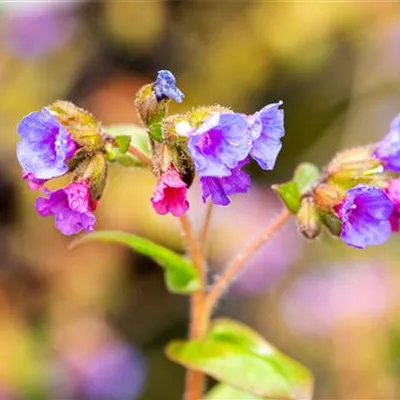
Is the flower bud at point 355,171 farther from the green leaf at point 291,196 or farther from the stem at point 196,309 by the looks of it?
the stem at point 196,309

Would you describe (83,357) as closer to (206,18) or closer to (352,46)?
(206,18)

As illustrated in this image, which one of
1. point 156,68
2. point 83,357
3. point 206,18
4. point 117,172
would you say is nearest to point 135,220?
point 117,172

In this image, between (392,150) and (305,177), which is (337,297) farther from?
(392,150)

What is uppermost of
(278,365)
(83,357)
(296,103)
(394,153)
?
(296,103)

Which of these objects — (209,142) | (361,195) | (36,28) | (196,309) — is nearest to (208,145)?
(209,142)

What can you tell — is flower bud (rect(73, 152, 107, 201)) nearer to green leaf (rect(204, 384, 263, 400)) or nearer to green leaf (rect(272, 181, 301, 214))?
green leaf (rect(272, 181, 301, 214))

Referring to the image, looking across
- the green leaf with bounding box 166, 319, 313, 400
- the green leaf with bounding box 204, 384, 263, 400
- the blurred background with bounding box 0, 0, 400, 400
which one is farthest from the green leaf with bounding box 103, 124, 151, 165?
the blurred background with bounding box 0, 0, 400, 400
